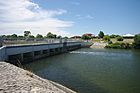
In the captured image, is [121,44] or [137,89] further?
[121,44]

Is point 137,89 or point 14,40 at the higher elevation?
point 14,40

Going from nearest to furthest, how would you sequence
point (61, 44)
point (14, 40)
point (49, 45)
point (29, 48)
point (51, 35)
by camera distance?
point (29, 48)
point (14, 40)
point (49, 45)
point (61, 44)
point (51, 35)

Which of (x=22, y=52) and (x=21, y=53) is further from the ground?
(x=22, y=52)

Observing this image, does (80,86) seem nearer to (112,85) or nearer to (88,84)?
(88,84)

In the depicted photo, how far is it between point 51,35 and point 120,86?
483 ft

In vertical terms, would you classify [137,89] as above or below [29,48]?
below

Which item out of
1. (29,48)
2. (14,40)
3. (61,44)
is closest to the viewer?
(29,48)

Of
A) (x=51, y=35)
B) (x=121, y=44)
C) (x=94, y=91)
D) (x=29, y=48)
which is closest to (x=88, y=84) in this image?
(x=94, y=91)

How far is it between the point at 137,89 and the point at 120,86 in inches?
67.8

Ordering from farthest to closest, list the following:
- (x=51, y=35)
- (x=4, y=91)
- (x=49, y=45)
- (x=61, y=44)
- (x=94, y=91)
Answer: (x=51, y=35) < (x=61, y=44) < (x=49, y=45) < (x=94, y=91) < (x=4, y=91)

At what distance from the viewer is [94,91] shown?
1828 centimetres

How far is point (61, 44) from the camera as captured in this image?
239ft

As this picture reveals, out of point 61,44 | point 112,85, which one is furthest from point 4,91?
point 61,44

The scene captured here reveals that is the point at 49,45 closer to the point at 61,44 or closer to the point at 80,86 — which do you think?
the point at 61,44
